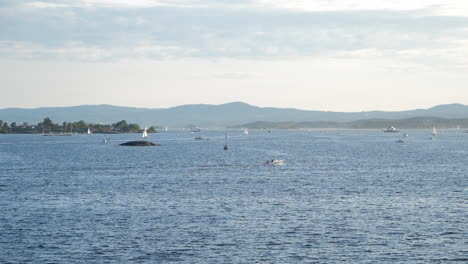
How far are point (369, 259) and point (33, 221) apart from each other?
36336mm

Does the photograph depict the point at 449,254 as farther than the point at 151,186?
No

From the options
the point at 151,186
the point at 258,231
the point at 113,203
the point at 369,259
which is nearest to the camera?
the point at 369,259

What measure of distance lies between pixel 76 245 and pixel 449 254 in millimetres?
31710

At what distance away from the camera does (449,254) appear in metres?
49.1

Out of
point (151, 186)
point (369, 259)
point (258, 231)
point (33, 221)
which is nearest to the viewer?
point (369, 259)

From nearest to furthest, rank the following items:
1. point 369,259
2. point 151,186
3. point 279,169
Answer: point 369,259 < point 151,186 < point 279,169

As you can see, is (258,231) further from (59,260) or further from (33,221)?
(33,221)

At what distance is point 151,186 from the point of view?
100812 millimetres

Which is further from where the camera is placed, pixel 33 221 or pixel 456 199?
pixel 456 199

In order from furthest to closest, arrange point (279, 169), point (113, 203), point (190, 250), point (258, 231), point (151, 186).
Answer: point (279, 169) → point (151, 186) → point (113, 203) → point (258, 231) → point (190, 250)

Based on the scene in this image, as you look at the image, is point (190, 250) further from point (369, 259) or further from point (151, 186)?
point (151, 186)

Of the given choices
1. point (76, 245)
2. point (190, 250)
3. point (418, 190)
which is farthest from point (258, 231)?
point (418, 190)

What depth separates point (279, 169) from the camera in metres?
138

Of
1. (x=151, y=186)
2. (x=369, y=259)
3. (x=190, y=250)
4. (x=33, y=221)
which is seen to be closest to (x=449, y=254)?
(x=369, y=259)
